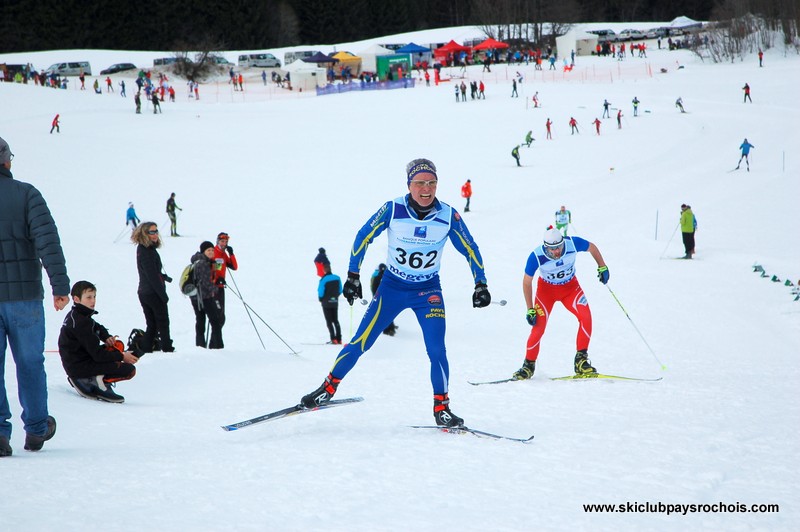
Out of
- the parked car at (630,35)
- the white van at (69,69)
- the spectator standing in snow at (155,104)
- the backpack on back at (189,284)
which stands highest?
the parked car at (630,35)

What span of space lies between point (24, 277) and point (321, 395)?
232 cm

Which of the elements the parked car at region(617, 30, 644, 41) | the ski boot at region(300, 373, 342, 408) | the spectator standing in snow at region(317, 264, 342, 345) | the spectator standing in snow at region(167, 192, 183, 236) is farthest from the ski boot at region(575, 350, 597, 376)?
the parked car at region(617, 30, 644, 41)

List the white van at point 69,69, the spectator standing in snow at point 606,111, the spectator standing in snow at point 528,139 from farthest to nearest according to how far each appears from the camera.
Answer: the white van at point 69,69
the spectator standing in snow at point 606,111
the spectator standing in snow at point 528,139

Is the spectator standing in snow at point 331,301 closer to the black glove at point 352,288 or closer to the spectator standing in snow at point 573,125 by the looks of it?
the black glove at point 352,288

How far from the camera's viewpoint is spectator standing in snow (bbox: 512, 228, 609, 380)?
8.34 meters

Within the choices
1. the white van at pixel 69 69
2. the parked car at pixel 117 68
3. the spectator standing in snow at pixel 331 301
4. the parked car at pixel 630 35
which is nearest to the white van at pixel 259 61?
the parked car at pixel 117 68

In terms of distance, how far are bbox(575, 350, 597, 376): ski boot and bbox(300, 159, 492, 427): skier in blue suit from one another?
3034 mm

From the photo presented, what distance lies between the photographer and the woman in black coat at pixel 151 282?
9227 mm

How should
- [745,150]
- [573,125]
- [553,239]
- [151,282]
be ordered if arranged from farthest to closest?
[573,125] < [745,150] < [151,282] < [553,239]

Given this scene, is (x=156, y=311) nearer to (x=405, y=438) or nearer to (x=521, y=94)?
(x=405, y=438)

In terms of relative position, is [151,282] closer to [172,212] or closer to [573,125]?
[172,212]

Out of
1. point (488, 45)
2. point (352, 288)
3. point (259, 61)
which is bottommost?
point (352, 288)

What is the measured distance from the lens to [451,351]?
10844 mm

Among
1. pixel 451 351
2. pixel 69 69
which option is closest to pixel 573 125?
pixel 451 351
